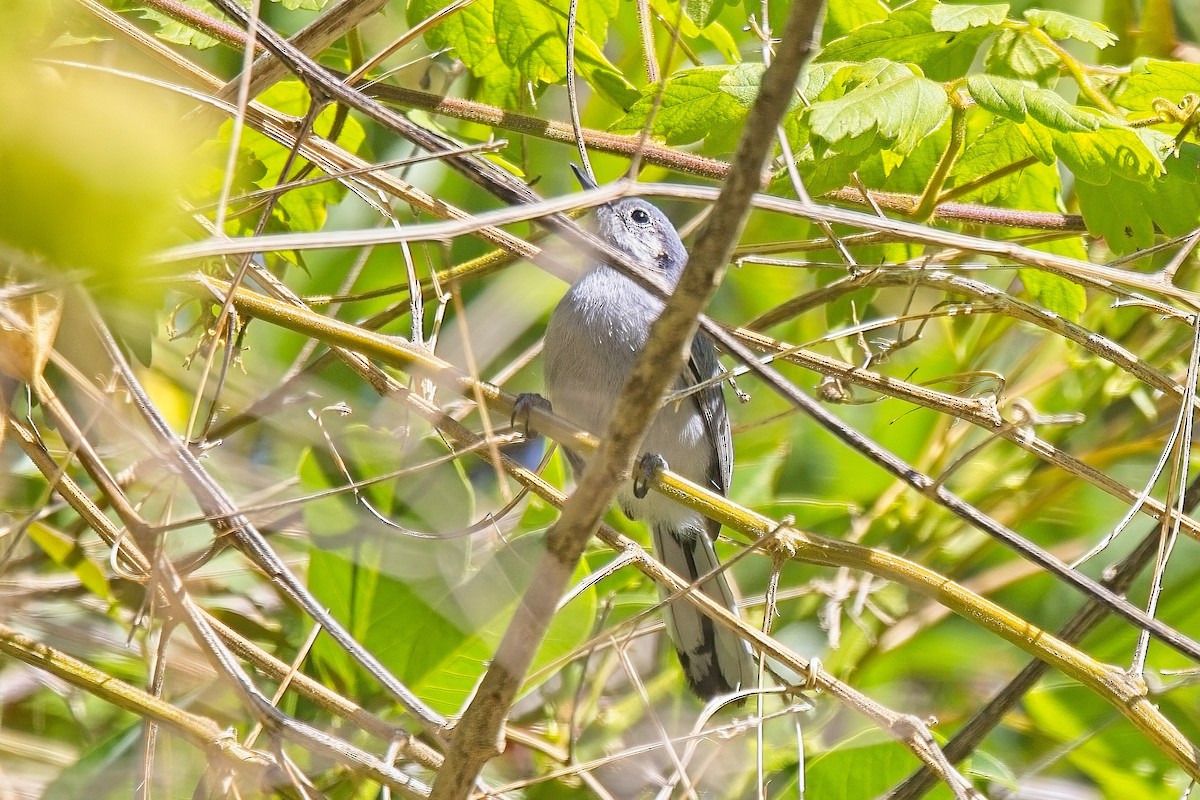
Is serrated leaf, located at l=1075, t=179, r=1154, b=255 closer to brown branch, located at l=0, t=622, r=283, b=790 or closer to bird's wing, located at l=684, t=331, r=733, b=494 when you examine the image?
bird's wing, located at l=684, t=331, r=733, b=494

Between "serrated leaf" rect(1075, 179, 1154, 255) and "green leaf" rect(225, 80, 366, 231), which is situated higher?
"serrated leaf" rect(1075, 179, 1154, 255)

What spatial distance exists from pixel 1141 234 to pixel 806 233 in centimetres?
120

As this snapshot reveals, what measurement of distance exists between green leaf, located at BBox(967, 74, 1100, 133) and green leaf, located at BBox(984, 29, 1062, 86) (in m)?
0.29

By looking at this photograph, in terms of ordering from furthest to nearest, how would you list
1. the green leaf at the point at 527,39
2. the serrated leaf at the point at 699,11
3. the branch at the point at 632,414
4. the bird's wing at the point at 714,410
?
the bird's wing at the point at 714,410, the green leaf at the point at 527,39, the serrated leaf at the point at 699,11, the branch at the point at 632,414

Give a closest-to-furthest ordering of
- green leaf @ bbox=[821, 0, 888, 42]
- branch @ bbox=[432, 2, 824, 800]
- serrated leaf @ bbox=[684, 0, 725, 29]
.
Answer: branch @ bbox=[432, 2, 824, 800], serrated leaf @ bbox=[684, 0, 725, 29], green leaf @ bbox=[821, 0, 888, 42]

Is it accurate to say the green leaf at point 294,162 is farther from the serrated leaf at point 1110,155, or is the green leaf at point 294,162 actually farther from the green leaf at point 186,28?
the serrated leaf at point 1110,155

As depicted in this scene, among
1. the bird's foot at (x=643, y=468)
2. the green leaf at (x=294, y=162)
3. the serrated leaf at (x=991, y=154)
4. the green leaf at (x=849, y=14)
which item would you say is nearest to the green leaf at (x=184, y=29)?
the green leaf at (x=294, y=162)

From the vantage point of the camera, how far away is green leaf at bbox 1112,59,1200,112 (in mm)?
2045

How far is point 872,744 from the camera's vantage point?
7.97 ft

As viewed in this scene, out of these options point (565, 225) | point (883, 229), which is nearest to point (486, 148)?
point (565, 225)

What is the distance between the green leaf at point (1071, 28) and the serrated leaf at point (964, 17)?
6.5 inches

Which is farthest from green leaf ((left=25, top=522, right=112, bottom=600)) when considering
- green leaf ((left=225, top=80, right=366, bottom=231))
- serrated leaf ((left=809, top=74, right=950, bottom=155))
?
serrated leaf ((left=809, top=74, right=950, bottom=155))

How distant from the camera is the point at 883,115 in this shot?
67.9 inches

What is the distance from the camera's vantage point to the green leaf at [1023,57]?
2.04 m
